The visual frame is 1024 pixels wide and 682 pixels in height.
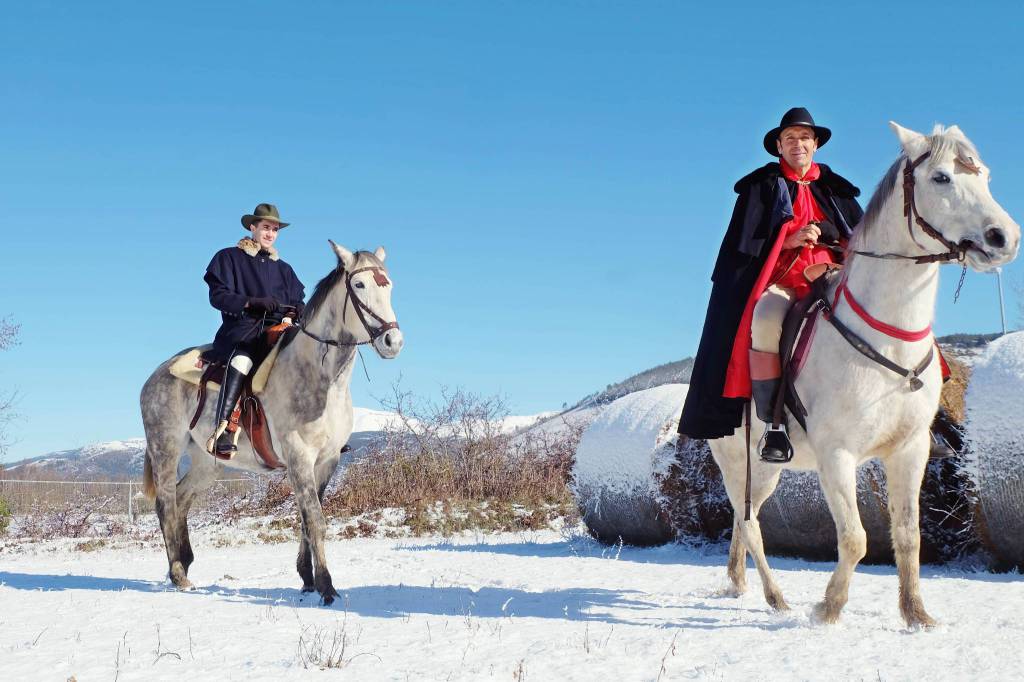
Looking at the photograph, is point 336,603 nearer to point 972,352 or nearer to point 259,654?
point 259,654

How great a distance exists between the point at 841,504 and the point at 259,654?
329 centimetres

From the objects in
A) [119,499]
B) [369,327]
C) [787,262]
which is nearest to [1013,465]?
[787,262]

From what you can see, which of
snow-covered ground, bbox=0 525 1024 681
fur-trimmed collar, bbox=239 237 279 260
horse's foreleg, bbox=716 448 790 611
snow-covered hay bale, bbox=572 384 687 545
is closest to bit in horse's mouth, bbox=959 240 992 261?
snow-covered ground, bbox=0 525 1024 681

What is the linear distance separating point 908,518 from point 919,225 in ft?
5.66

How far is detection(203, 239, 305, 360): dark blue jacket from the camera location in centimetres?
748

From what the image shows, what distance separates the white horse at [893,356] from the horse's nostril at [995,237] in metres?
0.18

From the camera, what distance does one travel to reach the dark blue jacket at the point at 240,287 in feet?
24.5

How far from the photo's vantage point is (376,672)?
3939mm

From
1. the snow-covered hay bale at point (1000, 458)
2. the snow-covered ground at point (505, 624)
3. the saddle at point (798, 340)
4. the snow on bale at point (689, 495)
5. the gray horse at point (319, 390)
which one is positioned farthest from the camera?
the snow on bale at point (689, 495)

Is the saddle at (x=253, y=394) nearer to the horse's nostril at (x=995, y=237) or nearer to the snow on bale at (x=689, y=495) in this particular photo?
the snow on bale at (x=689, y=495)

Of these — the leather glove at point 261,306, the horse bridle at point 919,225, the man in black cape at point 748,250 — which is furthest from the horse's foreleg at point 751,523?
the leather glove at point 261,306

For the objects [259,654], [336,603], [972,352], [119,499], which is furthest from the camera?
[119,499]

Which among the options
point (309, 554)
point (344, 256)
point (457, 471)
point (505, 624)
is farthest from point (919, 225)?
point (457, 471)

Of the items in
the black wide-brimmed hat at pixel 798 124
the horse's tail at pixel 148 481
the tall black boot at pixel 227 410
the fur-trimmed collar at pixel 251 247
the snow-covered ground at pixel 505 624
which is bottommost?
the snow-covered ground at pixel 505 624
